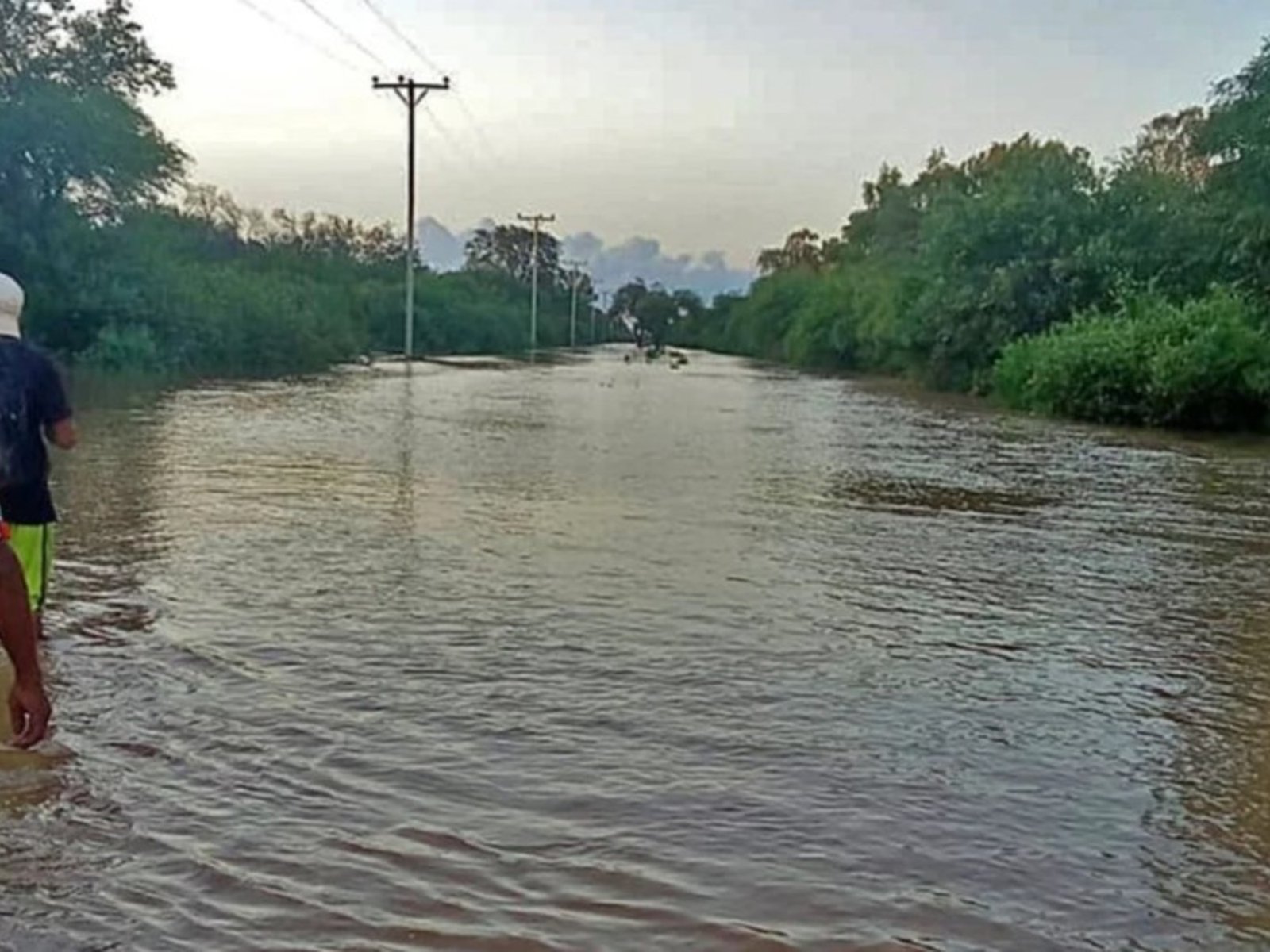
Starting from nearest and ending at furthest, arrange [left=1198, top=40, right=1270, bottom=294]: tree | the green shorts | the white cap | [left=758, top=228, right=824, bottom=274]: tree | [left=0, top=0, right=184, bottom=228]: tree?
the white cap
the green shorts
[left=1198, top=40, right=1270, bottom=294]: tree
[left=0, top=0, right=184, bottom=228]: tree
[left=758, top=228, right=824, bottom=274]: tree

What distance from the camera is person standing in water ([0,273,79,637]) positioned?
4.99 m

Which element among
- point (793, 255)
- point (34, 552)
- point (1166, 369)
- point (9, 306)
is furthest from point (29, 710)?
point (793, 255)

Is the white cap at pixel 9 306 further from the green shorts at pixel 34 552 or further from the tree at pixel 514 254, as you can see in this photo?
the tree at pixel 514 254

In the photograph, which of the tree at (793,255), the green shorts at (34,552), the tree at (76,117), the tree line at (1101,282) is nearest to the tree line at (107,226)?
the tree at (76,117)

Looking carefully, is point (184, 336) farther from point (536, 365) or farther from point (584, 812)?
point (584, 812)

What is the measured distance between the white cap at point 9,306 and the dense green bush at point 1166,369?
23.3 m

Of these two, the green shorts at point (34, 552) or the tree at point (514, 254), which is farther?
the tree at point (514, 254)

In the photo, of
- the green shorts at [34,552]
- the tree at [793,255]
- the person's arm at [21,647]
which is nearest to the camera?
the person's arm at [21,647]

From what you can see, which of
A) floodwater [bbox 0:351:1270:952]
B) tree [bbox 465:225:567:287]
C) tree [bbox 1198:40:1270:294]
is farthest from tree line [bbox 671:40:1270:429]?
tree [bbox 465:225:567:287]

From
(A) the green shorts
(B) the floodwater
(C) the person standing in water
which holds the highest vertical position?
(C) the person standing in water

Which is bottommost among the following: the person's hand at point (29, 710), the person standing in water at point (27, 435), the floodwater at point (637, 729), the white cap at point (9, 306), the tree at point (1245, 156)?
the floodwater at point (637, 729)

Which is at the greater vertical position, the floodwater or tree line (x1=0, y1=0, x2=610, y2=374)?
tree line (x1=0, y1=0, x2=610, y2=374)

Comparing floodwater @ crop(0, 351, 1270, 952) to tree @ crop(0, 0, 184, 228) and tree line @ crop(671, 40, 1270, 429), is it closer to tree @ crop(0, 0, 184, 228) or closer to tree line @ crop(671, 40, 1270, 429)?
tree line @ crop(671, 40, 1270, 429)

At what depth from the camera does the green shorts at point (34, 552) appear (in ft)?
17.6
